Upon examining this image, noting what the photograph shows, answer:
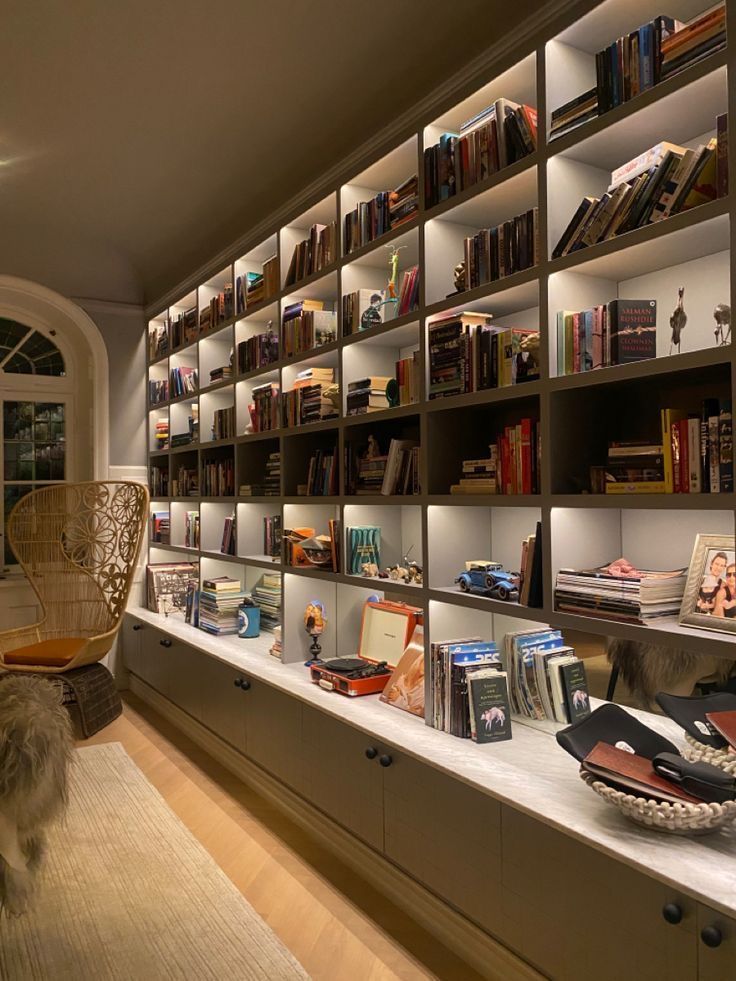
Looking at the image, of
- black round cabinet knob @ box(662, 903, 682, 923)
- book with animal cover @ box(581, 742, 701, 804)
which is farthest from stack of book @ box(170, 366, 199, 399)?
black round cabinet knob @ box(662, 903, 682, 923)

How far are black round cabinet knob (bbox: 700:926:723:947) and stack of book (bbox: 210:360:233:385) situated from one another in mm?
3329

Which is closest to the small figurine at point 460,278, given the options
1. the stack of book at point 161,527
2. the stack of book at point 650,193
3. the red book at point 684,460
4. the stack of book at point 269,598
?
the stack of book at point 650,193

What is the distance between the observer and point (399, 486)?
2.76m

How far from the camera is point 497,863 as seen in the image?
195 cm

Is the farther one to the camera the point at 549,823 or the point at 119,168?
the point at 119,168

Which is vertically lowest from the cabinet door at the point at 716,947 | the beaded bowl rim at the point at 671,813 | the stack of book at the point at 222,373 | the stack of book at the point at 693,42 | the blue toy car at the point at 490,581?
the cabinet door at the point at 716,947

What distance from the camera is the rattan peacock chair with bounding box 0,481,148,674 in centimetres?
437

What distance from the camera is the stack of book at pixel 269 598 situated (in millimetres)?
4105

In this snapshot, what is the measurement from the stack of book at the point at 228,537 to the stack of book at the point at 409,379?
166 centimetres

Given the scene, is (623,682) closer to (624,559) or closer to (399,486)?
(624,559)

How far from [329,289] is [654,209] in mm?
1784

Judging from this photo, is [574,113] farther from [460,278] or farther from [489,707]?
[489,707]

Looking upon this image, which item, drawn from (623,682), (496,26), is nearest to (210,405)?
(496,26)

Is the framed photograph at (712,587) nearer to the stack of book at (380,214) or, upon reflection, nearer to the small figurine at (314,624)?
the stack of book at (380,214)
